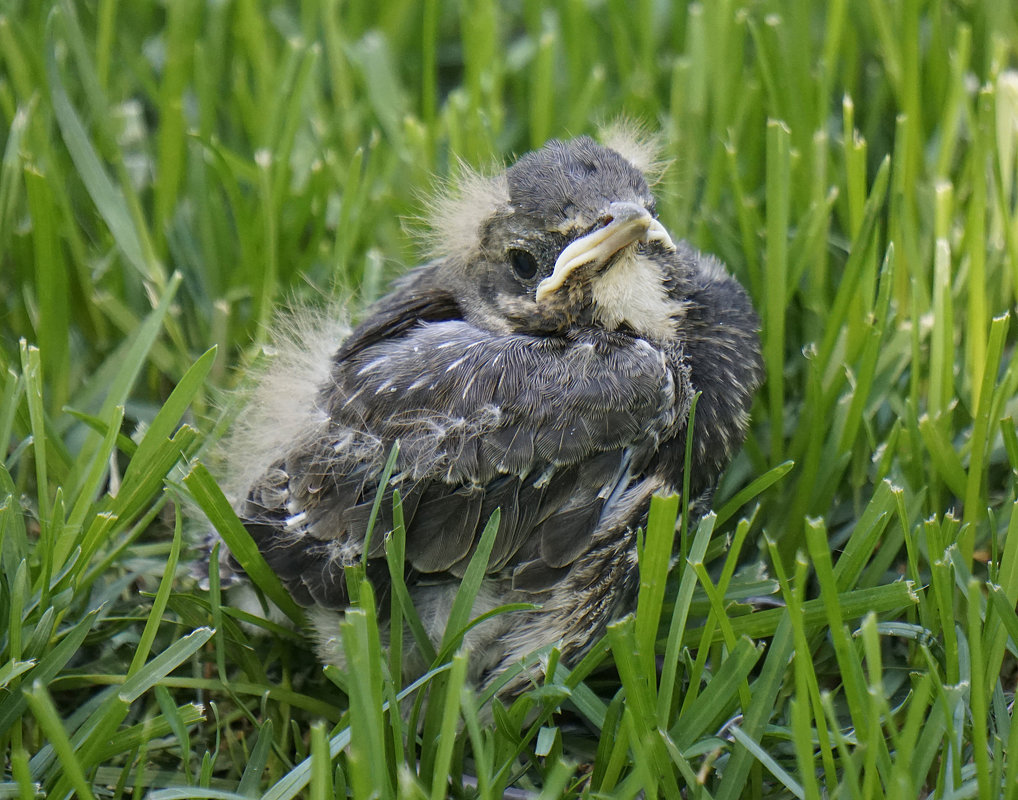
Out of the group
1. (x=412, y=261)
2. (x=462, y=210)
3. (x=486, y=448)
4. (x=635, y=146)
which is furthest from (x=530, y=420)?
(x=412, y=261)

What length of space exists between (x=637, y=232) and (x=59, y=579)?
1115 millimetres

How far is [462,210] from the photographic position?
210cm

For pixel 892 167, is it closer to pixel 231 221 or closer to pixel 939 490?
pixel 939 490

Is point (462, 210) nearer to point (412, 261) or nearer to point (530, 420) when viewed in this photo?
point (530, 420)

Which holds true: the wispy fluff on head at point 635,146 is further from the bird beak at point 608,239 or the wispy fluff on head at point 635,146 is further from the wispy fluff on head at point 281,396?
the wispy fluff on head at point 281,396

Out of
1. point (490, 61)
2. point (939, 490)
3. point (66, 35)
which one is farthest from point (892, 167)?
point (66, 35)

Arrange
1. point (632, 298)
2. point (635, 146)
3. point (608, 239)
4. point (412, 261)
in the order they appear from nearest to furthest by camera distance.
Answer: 1. point (608, 239)
2. point (632, 298)
3. point (635, 146)
4. point (412, 261)

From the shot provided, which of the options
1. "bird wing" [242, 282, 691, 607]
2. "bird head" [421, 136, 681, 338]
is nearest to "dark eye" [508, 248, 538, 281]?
"bird head" [421, 136, 681, 338]

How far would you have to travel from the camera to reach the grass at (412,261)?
161 centimetres

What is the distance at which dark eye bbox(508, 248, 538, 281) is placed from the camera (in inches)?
75.4

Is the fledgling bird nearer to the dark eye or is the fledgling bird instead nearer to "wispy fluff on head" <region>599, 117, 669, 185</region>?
the dark eye

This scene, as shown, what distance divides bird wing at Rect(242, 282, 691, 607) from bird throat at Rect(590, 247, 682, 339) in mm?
40

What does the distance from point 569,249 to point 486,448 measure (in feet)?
1.16

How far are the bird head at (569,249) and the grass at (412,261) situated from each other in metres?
0.39
